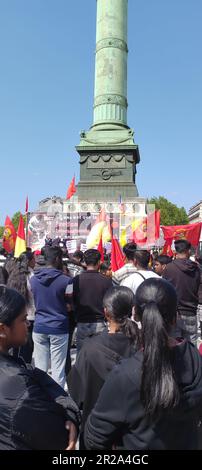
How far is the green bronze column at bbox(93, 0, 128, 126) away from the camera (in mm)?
25500

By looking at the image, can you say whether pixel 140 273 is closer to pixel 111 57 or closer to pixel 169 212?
pixel 111 57

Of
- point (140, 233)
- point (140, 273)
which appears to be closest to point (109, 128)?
point (140, 233)

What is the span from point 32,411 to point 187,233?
750cm

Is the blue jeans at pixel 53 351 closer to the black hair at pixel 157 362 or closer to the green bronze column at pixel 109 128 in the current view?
the black hair at pixel 157 362

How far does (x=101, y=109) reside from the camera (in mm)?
26125

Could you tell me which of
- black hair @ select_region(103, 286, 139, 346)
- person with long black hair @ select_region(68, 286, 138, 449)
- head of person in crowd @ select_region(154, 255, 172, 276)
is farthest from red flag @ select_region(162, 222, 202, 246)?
person with long black hair @ select_region(68, 286, 138, 449)

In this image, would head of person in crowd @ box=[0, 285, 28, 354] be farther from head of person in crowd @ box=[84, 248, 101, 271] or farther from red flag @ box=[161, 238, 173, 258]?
red flag @ box=[161, 238, 173, 258]

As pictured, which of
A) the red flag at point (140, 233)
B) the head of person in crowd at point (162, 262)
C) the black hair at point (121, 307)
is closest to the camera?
the black hair at point (121, 307)

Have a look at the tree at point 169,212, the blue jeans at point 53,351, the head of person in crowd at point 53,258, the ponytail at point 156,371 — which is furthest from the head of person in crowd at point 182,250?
the tree at point 169,212

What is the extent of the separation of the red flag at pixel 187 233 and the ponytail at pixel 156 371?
677 centimetres

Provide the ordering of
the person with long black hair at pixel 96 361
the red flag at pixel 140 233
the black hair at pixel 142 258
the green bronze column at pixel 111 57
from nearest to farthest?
the person with long black hair at pixel 96 361, the black hair at pixel 142 258, the red flag at pixel 140 233, the green bronze column at pixel 111 57

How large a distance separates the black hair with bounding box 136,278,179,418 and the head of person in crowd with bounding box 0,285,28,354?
473mm

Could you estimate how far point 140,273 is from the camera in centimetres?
396

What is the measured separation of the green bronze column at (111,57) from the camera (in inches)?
1004
